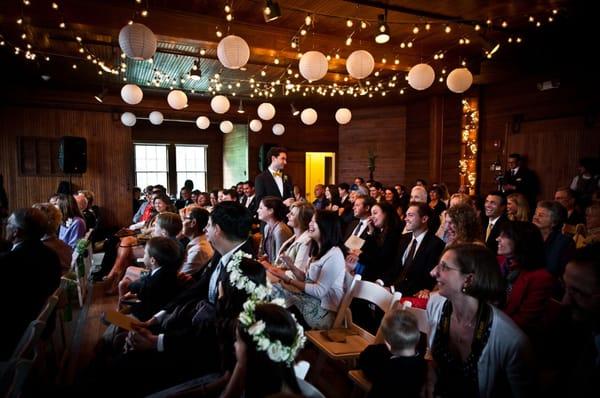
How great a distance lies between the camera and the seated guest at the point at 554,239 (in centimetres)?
312

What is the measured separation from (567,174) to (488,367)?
283 inches

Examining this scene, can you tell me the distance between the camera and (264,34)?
5359mm

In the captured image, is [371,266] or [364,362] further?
[371,266]

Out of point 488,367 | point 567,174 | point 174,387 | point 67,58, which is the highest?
point 67,58

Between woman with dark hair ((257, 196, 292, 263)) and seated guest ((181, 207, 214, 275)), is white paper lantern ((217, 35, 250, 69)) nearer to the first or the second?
woman with dark hair ((257, 196, 292, 263))

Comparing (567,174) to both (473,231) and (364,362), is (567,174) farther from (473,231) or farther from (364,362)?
(364,362)

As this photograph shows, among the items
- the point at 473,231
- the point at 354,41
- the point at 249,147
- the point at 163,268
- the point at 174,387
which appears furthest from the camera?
the point at 249,147

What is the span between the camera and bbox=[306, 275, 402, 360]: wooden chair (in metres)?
2.34

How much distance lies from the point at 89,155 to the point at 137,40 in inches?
275

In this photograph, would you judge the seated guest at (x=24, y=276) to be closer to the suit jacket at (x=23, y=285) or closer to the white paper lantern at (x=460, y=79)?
the suit jacket at (x=23, y=285)

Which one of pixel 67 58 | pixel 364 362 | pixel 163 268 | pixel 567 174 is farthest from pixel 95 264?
pixel 567 174

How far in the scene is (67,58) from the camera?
6.67 m

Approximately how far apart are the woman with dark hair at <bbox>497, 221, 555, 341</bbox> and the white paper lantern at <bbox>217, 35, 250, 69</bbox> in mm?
2800

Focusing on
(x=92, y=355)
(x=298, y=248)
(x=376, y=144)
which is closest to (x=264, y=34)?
(x=298, y=248)
